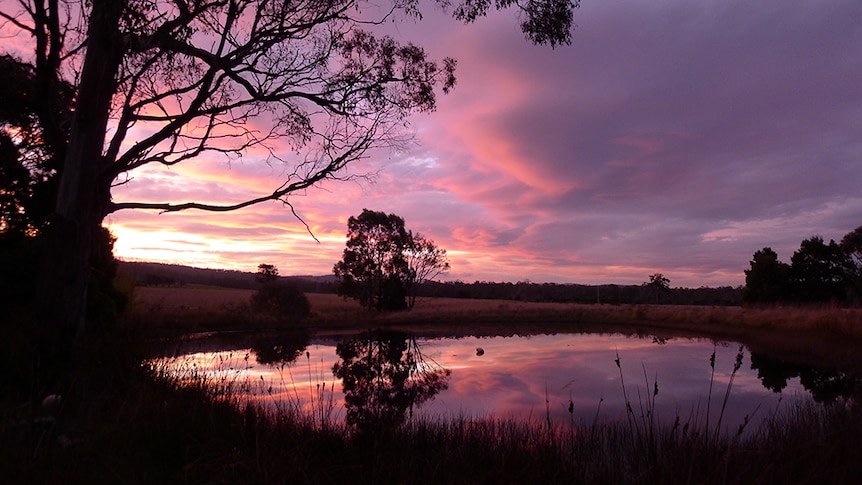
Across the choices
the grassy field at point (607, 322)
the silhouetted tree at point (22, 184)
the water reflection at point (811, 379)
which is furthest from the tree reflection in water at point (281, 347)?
the water reflection at point (811, 379)

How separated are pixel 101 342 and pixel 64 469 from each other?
13.4ft

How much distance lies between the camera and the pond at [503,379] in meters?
7.69

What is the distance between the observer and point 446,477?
353cm

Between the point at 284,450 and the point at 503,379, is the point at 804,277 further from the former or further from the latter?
the point at 284,450

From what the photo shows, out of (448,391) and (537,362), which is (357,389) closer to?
(448,391)

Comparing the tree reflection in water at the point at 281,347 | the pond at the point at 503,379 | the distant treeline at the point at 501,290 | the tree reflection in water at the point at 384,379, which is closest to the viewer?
the tree reflection in water at the point at 384,379

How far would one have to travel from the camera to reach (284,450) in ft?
12.7

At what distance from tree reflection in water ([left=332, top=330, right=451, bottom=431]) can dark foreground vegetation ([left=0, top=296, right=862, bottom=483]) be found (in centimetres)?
74

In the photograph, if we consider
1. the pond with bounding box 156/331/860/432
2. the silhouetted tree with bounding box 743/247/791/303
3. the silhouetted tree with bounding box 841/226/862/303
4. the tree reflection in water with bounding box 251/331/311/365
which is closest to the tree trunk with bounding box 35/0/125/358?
the pond with bounding box 156/331/860/432

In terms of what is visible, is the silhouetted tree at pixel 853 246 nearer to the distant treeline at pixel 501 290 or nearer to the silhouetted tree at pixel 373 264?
the distant treeline at pixel 501 290

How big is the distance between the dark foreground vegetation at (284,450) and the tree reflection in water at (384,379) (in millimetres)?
737

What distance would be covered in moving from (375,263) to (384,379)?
76.1 ft

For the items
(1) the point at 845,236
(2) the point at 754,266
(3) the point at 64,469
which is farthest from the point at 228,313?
(1) the point at 845,236

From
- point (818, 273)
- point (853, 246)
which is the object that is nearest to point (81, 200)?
point (818, 273)
